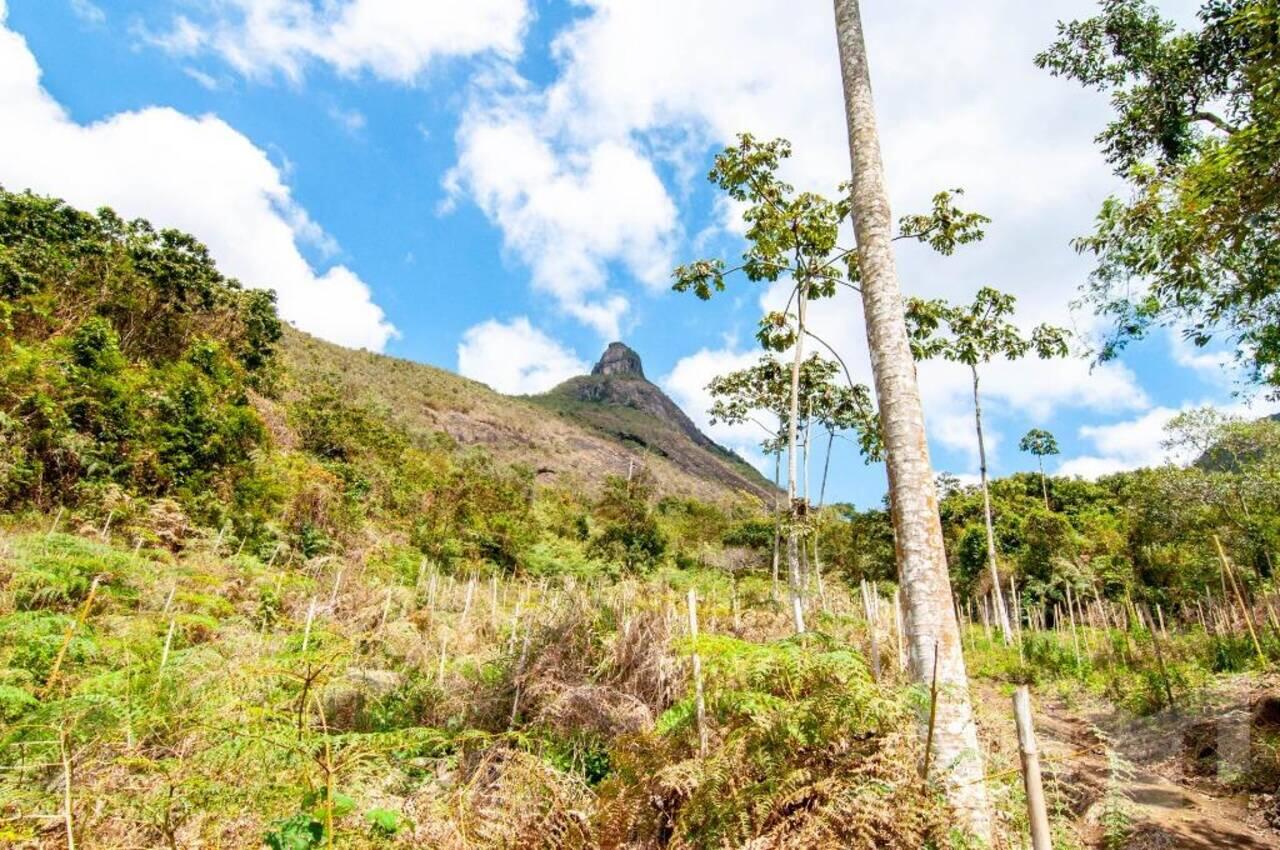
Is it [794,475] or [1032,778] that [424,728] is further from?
[794,475]

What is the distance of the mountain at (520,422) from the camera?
43938 millimetres

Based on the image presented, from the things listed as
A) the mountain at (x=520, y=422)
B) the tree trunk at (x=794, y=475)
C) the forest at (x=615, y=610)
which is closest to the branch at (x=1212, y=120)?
the forest at (x=615, y=610)

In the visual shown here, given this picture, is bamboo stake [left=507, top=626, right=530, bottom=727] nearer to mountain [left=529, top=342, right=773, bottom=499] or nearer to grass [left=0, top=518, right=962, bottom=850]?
grass [left=0, top=518, right=962, bottom=850]

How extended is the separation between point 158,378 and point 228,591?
8298mm

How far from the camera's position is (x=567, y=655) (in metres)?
6.23

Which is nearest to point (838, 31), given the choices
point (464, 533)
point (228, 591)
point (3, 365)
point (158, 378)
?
point (228, 591)

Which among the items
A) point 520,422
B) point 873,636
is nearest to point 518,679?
point 873,636

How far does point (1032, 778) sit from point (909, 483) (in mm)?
2158

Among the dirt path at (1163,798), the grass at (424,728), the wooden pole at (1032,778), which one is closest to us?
the wooden pole at (1032,778)

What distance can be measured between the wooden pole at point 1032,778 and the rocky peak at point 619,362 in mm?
129770

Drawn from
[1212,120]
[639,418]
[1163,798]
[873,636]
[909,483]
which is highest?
[639,418]

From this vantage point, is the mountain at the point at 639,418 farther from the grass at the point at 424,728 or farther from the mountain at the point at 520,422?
the grass at the point at 424,728

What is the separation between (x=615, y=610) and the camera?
6809 millimetres

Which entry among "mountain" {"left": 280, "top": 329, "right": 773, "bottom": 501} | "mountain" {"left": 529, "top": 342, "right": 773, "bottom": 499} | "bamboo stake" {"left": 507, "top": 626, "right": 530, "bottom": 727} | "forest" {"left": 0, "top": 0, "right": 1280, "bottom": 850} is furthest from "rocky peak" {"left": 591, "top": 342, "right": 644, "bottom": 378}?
"bamboo stake" {"left": 507, "top": 626, "right": 530, "bottom": 727}
